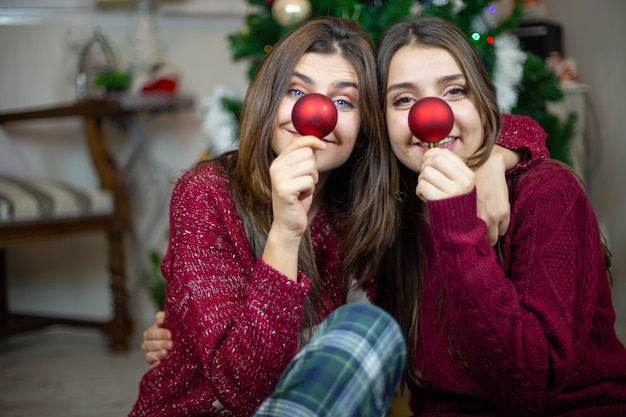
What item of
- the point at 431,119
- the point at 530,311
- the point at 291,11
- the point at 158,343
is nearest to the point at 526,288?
the point at 530,311

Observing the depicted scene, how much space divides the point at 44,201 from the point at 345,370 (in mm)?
1833

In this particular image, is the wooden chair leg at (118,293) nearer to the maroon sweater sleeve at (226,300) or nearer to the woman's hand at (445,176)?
the maroon sweater sleeve at (226,300)

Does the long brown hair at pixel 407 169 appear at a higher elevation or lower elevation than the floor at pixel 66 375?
higher

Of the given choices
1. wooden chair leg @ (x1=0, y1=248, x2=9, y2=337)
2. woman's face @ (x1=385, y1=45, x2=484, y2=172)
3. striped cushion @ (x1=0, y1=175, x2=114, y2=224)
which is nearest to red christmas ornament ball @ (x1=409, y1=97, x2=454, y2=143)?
woman's face @ (x1=385, y1=45, x2=484, y2=172)

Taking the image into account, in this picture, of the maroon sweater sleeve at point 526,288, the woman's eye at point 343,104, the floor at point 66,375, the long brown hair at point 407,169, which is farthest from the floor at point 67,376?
the woman's eye at point 343,104

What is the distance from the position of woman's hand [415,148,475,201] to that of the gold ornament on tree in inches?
36.7

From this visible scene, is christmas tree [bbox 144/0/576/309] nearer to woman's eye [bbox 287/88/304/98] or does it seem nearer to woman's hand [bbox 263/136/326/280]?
woman's eye [bbox 287/88/304/98]

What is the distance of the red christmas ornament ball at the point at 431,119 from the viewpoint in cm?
95

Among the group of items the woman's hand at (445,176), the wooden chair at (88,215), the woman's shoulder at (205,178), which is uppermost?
the woman's hand at (445,176)

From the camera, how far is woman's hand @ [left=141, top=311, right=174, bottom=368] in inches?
50.9

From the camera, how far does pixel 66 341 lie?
2.76 m

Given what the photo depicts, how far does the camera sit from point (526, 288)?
1014mm

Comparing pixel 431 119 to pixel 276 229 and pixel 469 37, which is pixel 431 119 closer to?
pixel 276 229

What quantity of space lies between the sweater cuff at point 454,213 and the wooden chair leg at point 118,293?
1841 millimetres
